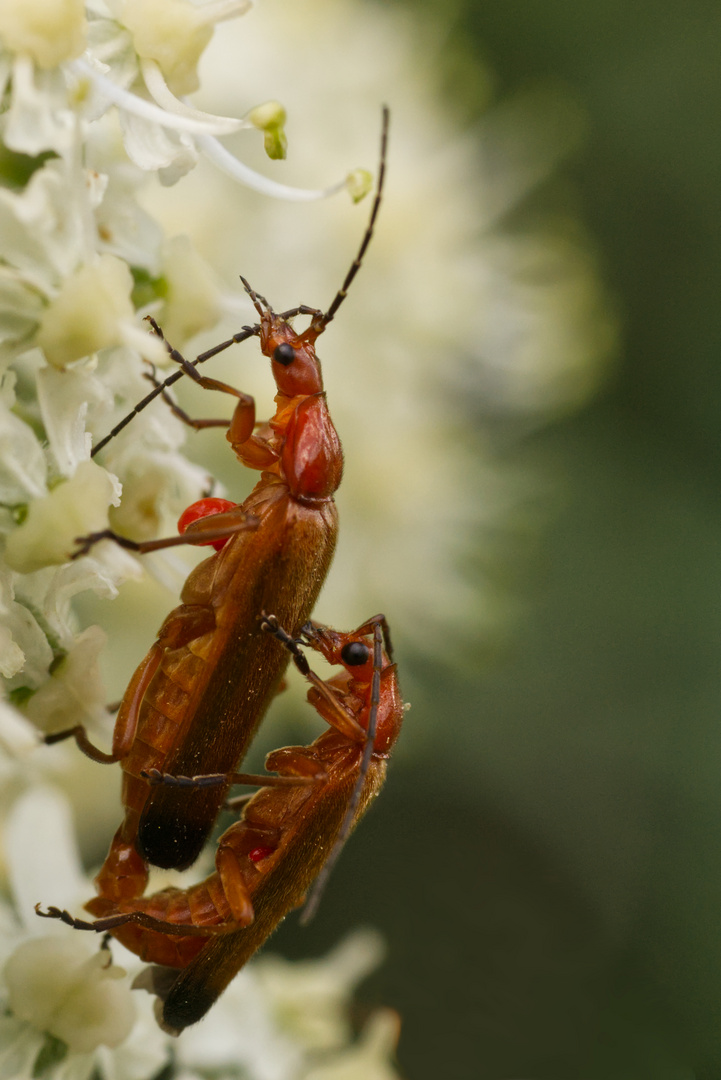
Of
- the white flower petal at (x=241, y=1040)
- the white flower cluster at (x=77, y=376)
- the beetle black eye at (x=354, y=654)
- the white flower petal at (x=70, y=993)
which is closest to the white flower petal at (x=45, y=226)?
the white flower cluster at (x=77, y=376)

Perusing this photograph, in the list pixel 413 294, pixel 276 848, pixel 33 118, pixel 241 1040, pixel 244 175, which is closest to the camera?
pixel 33 118

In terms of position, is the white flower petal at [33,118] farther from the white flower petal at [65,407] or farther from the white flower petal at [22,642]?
the white flower petal at [22,642]

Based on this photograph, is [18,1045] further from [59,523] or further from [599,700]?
[599,700]

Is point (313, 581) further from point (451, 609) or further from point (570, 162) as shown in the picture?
point (570, 162)

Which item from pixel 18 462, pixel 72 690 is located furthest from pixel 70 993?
pixel 18 462

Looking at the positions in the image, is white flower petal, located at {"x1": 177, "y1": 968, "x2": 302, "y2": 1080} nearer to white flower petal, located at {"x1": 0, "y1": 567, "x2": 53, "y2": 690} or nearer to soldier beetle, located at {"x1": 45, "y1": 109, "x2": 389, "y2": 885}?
soldier beetle, located at {"x1": 45, "y1": 109, "x2": 389, "y2": 885}

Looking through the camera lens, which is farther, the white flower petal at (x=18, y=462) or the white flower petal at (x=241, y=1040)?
the white flower petal at (x=241, y=1040)
